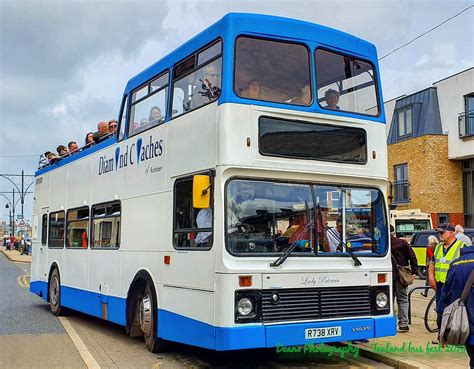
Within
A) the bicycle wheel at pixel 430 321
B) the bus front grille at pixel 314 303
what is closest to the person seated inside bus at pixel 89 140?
the bus front grille at pixel 314 303

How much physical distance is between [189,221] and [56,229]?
285 inches

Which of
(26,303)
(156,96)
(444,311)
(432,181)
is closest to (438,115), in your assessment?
(432,181)

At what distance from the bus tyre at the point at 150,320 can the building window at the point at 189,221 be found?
116cm

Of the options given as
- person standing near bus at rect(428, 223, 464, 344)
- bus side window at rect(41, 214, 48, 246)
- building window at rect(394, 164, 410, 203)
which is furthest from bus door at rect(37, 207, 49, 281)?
building window at rect(394, 164, 410, 203)

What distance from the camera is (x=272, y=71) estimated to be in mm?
7188

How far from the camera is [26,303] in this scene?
1631 centimetres

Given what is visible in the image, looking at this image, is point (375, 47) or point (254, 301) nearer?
point (254, 301)

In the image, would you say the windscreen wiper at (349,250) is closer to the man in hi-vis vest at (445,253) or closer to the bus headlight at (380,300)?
the bus headlight at (380,300)

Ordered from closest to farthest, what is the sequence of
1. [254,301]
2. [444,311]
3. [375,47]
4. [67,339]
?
[444,311] → [254,301] → [375,47] → [67,339]

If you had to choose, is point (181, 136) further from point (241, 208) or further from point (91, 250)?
point (91, 250)

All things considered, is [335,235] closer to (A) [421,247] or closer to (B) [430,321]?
(B) [430,321]

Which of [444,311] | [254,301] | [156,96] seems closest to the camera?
[444,311]

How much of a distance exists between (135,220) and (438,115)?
27608 mm

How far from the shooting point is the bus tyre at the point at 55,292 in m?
13.3
